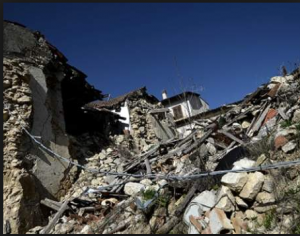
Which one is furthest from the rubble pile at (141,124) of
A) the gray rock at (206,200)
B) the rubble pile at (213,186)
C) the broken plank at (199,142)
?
the gray rock at (206,200)

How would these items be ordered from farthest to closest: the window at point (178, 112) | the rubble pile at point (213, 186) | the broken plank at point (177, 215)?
1. the window at point (178, 112)
2. the broken plank at point (177, 215)
3. the rubble pile at point (213, 186)

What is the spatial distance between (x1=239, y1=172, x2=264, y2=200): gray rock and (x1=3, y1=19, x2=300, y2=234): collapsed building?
0.6 inches

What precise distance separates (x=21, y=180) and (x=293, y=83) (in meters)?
7.78

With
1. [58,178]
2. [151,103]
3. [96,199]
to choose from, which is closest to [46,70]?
[58,178]

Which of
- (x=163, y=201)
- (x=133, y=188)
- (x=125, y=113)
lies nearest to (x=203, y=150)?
(x=133, y=188)

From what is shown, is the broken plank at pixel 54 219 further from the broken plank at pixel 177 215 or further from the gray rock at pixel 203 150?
the gray rock at pixel 203 150

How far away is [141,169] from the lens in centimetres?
761

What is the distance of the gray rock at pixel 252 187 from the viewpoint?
404 cm

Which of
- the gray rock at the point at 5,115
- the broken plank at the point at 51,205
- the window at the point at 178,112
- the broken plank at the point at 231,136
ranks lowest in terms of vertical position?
the broken plank at the point at 51,205

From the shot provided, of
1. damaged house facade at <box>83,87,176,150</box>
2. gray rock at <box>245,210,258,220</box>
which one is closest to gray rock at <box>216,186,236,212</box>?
gray rock at <box>245,210,258,220</box>

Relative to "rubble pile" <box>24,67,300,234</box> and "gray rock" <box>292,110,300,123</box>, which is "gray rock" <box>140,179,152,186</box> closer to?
"rubble pile" <box>24,67,300,234</box>

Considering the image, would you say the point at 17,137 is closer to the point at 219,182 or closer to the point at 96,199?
the point at 96,199

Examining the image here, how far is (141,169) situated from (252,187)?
13.0ft

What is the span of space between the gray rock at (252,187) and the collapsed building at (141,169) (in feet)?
0.05
